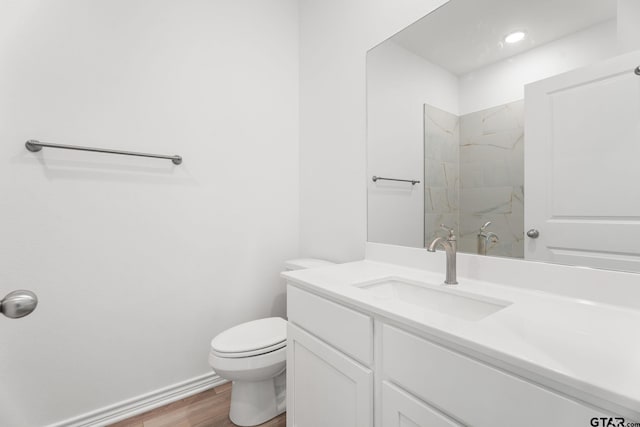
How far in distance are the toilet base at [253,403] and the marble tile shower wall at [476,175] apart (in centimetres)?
109

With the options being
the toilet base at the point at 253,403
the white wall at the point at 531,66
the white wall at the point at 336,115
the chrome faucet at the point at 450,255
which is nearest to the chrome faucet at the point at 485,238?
A: the chrome faucet at the point at 450,255

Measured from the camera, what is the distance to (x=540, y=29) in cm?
97

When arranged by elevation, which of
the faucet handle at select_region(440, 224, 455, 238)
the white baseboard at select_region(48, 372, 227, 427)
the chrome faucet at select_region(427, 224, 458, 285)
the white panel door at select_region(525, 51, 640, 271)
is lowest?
the white baseboard at select_region(48, 372, 227, 427)

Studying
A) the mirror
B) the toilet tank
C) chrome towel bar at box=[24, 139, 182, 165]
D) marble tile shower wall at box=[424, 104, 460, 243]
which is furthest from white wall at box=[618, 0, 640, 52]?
chrome towel bar at box=[24, 139, 182, 165]

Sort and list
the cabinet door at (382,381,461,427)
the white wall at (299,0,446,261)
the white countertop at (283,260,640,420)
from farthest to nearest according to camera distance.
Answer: the white wall at (299,0,446,261) < the cabinet door at (382,381,461,427) < the white countertop at (283,260,640,420)

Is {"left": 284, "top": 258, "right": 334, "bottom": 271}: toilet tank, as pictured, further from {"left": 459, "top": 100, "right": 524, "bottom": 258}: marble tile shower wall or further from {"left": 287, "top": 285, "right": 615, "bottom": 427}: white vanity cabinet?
{"left": 459, "top": 100, "right": 524, "bottom": 258}: marble tile shower wall

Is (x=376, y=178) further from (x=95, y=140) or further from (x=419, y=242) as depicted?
(x=95, y=140)

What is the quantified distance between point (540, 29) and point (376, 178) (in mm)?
829

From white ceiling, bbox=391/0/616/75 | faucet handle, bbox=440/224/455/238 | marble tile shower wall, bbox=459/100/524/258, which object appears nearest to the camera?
white ceiling, bbox=391/0/616/75

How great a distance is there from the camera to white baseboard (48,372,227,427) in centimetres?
139

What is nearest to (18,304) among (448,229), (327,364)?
(327,364)

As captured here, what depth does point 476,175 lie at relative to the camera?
1151mm

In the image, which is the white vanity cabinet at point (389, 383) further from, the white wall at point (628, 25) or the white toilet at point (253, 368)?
the white wall at point (628, 25)

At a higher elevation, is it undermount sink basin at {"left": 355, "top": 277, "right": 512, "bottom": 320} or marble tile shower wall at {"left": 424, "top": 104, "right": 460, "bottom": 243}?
marble tile shower wall at {"left": 424, "top": 104, "right": 460, "bottom": 243}
